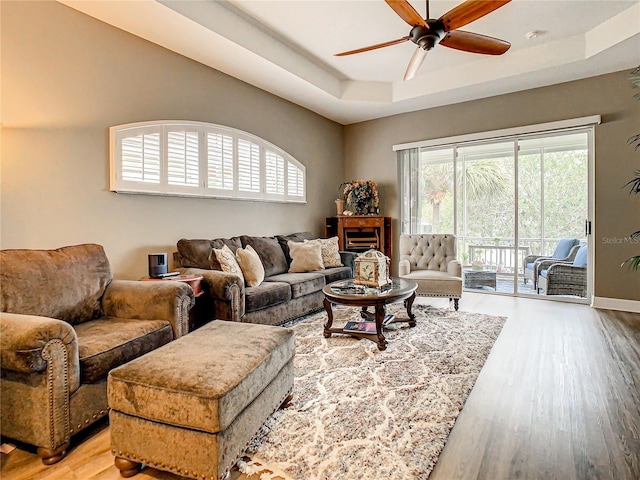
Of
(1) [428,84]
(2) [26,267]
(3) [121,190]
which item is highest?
(1) [428,84]

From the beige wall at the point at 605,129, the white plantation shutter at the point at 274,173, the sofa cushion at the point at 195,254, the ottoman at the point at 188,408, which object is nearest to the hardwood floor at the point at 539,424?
the ottoman at the point at 188,408

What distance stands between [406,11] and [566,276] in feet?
13.5

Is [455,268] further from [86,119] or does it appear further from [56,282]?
[86,119]

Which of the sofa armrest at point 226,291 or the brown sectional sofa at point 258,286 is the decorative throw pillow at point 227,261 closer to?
the brown sectional sofa at point 258,286

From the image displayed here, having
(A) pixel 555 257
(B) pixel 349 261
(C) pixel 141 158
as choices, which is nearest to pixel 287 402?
(C) pixel 141 158

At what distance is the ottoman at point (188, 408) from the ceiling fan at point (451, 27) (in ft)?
8.41

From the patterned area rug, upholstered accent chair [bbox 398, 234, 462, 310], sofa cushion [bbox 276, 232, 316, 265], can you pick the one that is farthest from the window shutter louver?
upholstered accent chair [bbox 398, 234, 462, 310]

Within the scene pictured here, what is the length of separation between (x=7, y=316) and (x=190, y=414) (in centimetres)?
111

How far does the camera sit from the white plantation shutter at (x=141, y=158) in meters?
3.16

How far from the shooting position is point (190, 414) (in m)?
1.37

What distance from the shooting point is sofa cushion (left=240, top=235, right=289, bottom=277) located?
13.5ft

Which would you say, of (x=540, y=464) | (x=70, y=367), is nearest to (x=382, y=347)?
(x=540, y=464)

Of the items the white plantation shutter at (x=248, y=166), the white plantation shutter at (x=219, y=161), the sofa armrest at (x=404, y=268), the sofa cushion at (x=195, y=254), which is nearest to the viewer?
the sofa cushion at (x=195, y=254)

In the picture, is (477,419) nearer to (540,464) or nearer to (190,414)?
(540,464)
